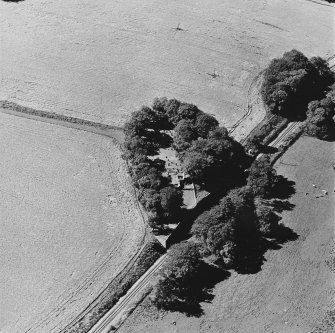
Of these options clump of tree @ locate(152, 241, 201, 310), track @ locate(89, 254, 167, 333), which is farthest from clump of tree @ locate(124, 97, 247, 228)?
clump of tree @ locate(152, 241, 201, 310)

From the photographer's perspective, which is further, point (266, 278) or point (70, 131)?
point (70, 131)

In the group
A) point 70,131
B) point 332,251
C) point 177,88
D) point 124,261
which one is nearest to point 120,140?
point 70,131

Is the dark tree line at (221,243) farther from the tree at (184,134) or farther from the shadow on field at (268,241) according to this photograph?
the tree at (184,134)

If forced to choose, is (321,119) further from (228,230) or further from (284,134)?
(228,230)

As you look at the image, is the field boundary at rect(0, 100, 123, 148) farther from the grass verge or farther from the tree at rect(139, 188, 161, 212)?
the grass verge

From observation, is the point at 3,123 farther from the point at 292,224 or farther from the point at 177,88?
the point at 292,224

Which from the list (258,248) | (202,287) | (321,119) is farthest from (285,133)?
(202,287)

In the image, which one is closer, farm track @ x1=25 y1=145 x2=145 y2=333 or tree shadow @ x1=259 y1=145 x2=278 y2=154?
farm track @ x1=25 y1=145 x2=145 y2=333
